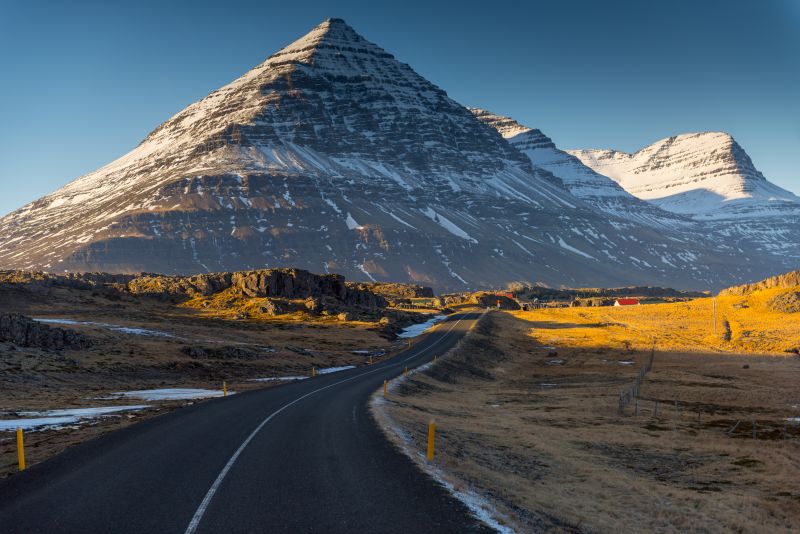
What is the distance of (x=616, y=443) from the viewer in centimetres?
2692

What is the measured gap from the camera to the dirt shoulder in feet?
51.1

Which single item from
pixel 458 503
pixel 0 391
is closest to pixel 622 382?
pixel 458 503

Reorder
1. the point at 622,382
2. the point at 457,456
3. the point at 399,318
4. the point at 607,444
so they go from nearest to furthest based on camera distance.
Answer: the point at 457,456 < the point at 607,444 < the point at 622,382 < the point at 399,318

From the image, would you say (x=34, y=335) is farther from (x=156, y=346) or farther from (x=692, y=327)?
(x=692, y=327)

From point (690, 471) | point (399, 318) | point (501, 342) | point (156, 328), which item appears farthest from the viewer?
point (399, 318)

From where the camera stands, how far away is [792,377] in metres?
51.8

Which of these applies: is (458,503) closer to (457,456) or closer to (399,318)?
(457,456)

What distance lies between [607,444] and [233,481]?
1899 cm

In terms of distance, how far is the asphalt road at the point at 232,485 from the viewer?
11.2 m

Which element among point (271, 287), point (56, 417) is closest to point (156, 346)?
point (56, 417)

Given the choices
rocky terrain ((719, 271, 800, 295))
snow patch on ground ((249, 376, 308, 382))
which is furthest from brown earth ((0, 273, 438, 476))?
rocky terrain ((719, 271, 800, 295))

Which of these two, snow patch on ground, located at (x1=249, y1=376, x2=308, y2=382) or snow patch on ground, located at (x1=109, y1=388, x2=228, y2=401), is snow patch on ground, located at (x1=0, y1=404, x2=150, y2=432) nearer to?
snow patch on ground, located at (x1=109, y1=388, x2=228, y2=401)

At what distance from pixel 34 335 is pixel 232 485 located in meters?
43.2

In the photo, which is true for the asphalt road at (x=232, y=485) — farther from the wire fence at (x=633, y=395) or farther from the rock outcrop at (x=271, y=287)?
the rock outcrop at (x=271, y=287)
